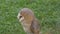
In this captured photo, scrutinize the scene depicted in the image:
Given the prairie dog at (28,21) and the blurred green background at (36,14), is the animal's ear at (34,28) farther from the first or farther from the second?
the blurred green background at (36,14)

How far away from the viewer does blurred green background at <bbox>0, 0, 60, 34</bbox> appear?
20.7 ft

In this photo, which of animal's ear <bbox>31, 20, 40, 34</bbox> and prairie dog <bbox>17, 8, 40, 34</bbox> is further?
animal's ear <bbox>31, 20, 40, 34</bbox>

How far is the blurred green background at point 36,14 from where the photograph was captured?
6.30 meters

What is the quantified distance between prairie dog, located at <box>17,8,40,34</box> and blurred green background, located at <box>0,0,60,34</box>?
1.80 meters

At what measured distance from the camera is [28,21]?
4.14 metres

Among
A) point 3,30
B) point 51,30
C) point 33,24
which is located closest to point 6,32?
point 3,30

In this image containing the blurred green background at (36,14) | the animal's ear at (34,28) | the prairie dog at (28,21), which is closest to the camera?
the prairie dog at (28,21)

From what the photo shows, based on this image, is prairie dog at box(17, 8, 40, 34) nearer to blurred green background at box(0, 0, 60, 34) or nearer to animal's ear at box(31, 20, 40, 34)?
animal's ear at box(31, 20, 40, 34)

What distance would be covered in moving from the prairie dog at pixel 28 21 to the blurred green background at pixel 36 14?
1799 millimetres

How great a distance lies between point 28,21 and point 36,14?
9.05 ft

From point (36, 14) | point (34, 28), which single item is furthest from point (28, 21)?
point (36, 14)

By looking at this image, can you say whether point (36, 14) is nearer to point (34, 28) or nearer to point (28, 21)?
point (34, 28)

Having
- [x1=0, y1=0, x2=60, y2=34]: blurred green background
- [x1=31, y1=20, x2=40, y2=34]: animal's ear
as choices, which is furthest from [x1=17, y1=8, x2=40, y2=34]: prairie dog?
[x1=0, y1=0, x2=60, y2=34]: blurred green background

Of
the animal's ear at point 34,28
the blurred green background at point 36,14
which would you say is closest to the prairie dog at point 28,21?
the animal's ear at point 34,28
